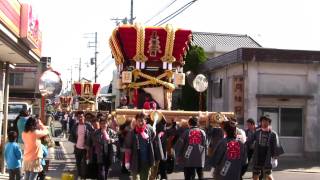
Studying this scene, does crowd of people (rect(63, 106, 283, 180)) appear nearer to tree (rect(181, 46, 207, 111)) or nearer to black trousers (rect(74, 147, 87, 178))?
black trousers (rect(74, 147, 87, 178))

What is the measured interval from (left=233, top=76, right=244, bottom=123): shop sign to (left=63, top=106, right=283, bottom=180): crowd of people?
708 centimetres

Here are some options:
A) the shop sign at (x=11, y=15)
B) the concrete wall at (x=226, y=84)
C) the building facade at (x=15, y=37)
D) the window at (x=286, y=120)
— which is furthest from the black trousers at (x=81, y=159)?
the window at (x=286, y=120)

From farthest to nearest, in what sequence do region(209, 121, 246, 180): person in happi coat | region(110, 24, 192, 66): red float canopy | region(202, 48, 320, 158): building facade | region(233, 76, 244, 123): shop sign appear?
region(233, 76, 244, 123): shop sign < region(202, 48, 320, 158): building facade < region(110, 24, 192, 66): red float canopy < region(209, 121, 246, 180): person in happi coat

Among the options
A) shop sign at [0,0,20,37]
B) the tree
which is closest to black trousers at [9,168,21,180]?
shop sign at [0,0,20,37]

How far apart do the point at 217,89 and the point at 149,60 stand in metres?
9.90

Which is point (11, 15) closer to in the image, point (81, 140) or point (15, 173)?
point (15, 173)

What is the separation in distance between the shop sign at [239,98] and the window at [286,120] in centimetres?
109

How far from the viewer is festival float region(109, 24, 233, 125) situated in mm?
16375

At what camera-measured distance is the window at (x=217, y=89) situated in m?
25.4

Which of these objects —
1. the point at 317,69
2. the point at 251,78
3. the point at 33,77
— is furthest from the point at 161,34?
the point at 33,77

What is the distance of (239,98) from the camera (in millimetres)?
21906

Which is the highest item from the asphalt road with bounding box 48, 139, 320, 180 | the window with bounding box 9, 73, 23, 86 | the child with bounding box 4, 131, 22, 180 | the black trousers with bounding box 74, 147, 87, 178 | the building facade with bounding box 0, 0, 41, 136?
the window with bounding box 9, 73, 23, 86

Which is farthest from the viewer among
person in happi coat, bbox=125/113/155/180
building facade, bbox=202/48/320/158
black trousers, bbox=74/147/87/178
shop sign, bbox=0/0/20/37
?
building facade, bbox=202/48/320/158

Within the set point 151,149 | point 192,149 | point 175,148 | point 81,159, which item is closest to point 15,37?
point 151,149
